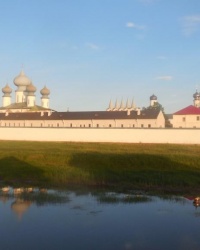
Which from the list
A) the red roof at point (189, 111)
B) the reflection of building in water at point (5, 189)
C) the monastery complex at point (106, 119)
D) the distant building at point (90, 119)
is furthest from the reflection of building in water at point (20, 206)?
the red roof at point (189, 111)

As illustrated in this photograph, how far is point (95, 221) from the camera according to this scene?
11570 millimetres

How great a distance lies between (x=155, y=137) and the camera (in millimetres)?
41250

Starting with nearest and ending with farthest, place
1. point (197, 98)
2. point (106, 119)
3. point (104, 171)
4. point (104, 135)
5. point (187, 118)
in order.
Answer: point (104, 171) < point (104, 135) < point (187, 118) < point (106, 119) < point (197, 98)

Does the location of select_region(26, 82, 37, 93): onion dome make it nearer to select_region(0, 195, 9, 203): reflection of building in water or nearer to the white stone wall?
the white stone wall

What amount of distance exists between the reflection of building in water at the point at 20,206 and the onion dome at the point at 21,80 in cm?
7634

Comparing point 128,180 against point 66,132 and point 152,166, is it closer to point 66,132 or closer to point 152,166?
point 152,166

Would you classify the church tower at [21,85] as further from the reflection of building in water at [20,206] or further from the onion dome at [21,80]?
the reflection of building in water at [20,206]

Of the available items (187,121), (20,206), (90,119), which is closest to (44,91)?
(90,119)

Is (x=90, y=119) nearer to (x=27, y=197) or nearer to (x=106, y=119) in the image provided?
(x=106, y=119)

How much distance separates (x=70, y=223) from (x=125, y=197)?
3.79 meters

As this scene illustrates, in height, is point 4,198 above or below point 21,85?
below

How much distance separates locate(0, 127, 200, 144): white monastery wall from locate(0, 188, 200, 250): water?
84.6ft

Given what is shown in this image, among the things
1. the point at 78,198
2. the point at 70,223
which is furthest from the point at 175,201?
the point at 70,223

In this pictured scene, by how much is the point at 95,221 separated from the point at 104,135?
106 feet
